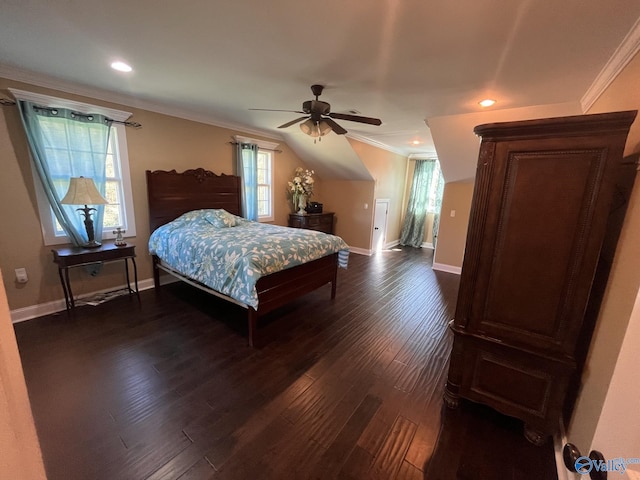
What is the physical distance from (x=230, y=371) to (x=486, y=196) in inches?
87.5

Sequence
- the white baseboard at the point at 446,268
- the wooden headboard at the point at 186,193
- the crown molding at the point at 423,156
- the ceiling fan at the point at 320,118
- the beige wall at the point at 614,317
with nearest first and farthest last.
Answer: the beige wall at the point at 614,317 → the ceiling fan at the point at 320,118 → the wooden headboard at the point at 186,193 → the white baseboard at the point at 446,268 → the crown molding at the point at 423,156

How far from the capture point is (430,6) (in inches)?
55.7

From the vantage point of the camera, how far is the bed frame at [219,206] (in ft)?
8.50

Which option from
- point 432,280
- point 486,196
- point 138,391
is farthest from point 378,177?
point 138,391

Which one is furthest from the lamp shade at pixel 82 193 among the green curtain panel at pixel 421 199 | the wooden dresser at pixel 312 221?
the green curtain panel at pixel 421 199

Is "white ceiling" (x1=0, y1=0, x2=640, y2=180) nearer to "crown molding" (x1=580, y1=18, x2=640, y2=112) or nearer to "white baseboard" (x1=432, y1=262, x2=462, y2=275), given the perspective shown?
"crown molding" (x1=580, y1=18, x2=640, y2=112)

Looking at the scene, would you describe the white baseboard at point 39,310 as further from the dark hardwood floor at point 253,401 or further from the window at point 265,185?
the window at point 265,185

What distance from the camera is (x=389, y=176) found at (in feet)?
20.4

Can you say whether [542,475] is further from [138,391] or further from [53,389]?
[53,389]

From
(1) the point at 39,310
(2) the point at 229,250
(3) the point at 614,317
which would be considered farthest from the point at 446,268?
(1) the point at 39,310

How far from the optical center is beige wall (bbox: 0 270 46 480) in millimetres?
467

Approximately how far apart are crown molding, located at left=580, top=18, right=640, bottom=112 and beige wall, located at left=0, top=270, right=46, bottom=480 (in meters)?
2.85

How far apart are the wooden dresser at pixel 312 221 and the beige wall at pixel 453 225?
238 centimetres

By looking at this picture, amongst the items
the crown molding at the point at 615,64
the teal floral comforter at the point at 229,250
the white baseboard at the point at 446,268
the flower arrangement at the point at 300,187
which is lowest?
the white baseboard at the point at 446,268
